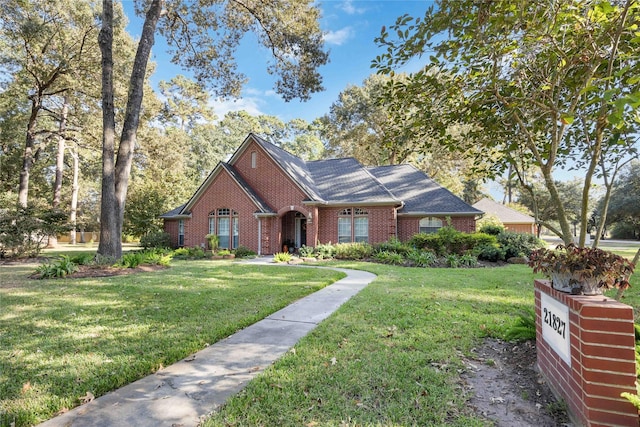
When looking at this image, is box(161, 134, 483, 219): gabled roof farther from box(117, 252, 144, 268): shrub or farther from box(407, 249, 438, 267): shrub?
box(117, 252, 144, 268): shrub

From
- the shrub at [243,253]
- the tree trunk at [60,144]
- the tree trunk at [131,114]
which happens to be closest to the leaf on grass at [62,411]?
the tree trunk at [131,114]

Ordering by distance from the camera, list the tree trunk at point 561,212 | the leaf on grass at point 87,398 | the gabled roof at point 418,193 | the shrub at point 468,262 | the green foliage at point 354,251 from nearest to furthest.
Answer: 1. the leaf on grass at point 87,398
2. the tree trunk at point 561,212
3. the shrub at point 468,262
4. the green foliage at point 354,251
5. the gabled roof at point 418,193

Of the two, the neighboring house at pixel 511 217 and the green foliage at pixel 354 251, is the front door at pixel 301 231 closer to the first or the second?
the green foliage at pixel 354 251

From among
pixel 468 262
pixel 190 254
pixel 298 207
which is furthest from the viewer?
pixel 298 207

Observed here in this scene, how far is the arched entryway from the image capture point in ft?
64.8

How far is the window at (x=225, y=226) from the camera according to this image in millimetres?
18969

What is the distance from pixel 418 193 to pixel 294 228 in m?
7.94

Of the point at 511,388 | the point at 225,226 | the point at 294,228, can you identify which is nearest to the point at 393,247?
the point at 294,228

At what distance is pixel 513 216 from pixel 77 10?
119 feet

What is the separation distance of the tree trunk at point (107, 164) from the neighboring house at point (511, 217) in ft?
94.5

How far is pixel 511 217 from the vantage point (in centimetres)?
2998

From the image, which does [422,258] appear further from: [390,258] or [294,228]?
[294,228]

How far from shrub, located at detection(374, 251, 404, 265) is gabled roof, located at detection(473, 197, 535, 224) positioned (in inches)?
777

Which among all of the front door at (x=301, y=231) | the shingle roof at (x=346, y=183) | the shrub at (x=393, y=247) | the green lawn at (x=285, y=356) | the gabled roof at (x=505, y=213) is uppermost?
the shingle roof at (x=346, y=183)
